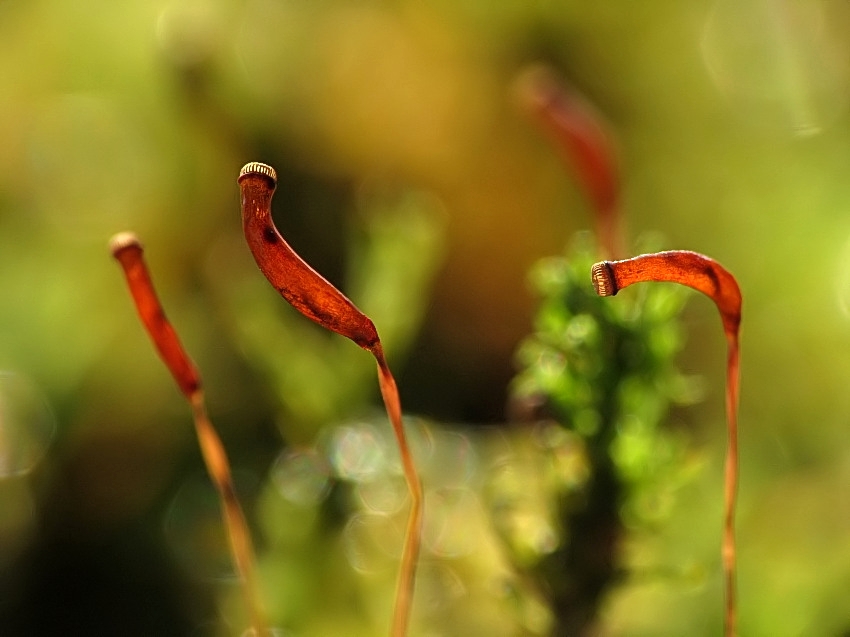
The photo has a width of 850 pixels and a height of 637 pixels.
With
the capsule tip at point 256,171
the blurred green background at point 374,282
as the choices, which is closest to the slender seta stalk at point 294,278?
the capsule tip at point 256,171

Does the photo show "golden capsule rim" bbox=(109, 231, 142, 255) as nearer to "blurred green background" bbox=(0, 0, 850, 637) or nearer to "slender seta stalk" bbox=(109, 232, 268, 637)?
"slender seta stalk" bbox=(109, 232, 268, 637)

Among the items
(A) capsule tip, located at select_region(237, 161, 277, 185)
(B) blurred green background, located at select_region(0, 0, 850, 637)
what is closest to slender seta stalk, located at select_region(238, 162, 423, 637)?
(A) capsule tip, located at select_region(237, 161, 277, 185)

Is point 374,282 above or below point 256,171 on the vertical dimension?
below

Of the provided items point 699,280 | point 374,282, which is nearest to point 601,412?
point 699,280

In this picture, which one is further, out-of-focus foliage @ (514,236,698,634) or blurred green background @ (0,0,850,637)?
blurred green background @ (0,0,850,637)

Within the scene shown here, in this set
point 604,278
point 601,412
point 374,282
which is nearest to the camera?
point 604,278

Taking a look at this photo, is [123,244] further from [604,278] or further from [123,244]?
[604,278]

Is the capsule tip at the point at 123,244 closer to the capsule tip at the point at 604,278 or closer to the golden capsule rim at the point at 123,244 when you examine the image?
the golden capsule rim at the point at 123,244
